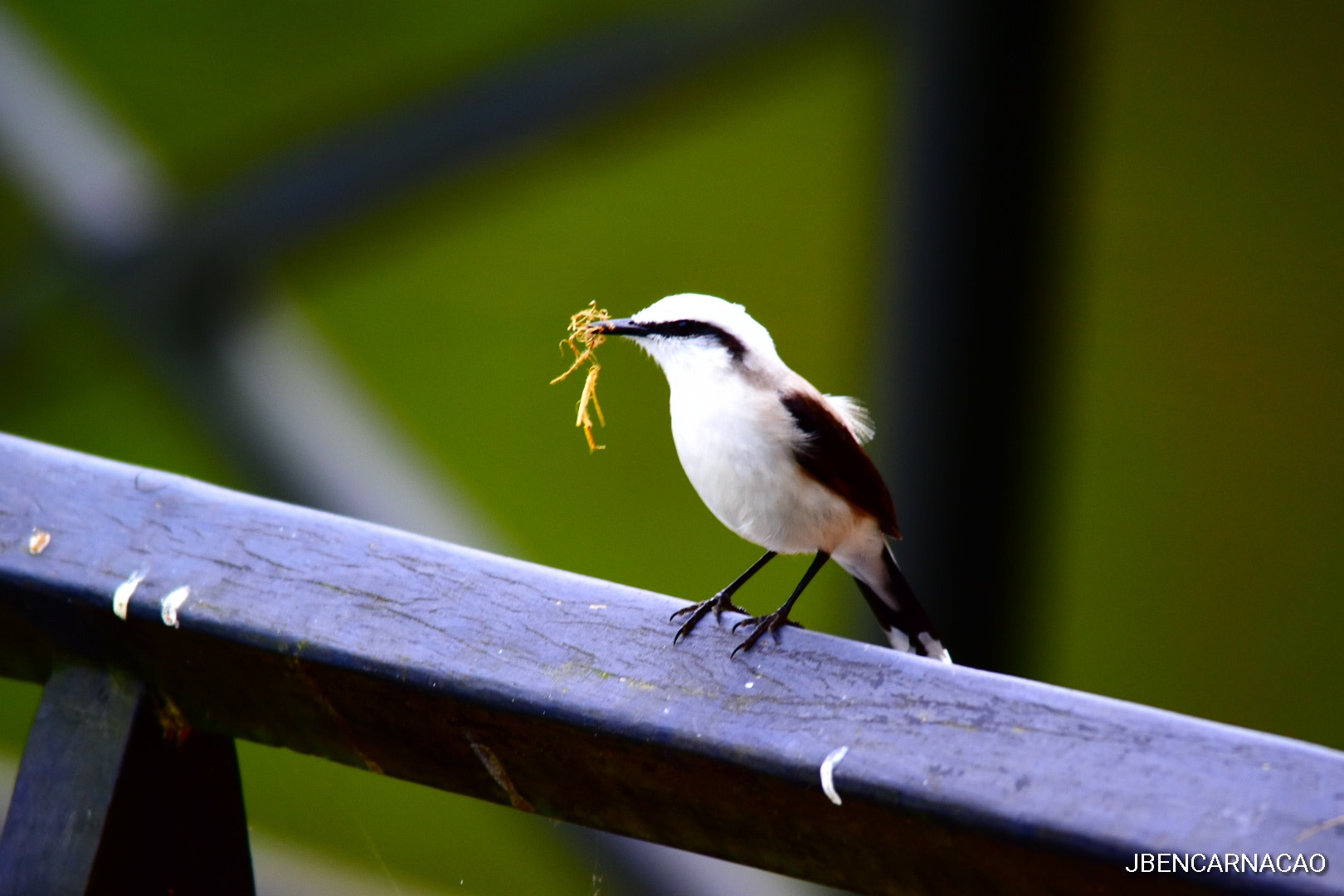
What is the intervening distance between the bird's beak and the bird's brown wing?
0.63 feet

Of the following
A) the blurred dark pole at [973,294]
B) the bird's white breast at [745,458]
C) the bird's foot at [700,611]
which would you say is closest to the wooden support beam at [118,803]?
the bird's foot at [700,611]

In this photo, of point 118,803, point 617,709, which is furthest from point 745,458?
point 118,803

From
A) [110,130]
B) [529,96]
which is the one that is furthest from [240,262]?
[529,96]

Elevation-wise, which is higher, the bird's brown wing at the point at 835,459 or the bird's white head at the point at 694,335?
the bird's white head at the point at 694,335

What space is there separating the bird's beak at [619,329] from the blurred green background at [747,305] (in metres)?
1.23

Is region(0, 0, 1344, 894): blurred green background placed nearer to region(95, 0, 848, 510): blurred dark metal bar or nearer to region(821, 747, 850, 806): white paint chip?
region(95, 0, 848, 510): blurred dark metal bar

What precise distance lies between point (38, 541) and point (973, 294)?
175 cm

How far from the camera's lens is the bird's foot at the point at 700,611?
49.0 inches

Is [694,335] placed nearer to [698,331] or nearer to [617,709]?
[698,331]

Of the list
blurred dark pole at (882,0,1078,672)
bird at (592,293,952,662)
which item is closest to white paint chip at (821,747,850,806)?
bird at (592,293,952,662)

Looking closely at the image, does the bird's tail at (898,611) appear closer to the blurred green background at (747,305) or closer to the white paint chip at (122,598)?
the white paint chip at (122,598)

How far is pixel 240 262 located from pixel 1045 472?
2133mm

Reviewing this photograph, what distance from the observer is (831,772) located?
1.05 meters

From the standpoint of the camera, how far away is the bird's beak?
5.26ft
